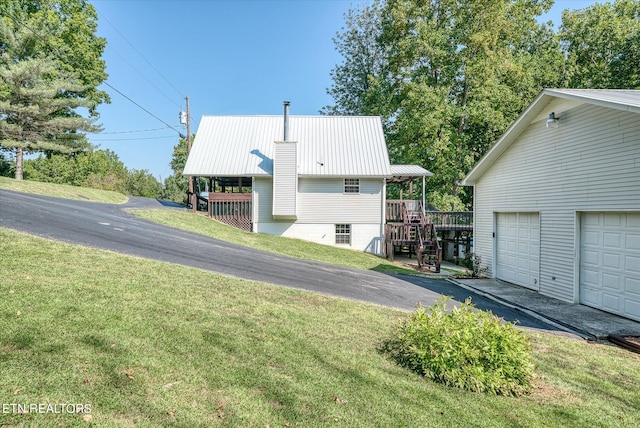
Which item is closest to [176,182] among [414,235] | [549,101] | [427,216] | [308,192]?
[308,192]

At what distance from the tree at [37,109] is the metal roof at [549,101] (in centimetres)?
2583

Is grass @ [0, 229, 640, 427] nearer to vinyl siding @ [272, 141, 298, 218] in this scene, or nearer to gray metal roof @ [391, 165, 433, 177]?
vinyl siding @ [272, 141, 298, 218]

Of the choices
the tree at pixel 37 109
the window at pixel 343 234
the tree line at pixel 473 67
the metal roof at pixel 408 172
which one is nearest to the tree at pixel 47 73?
the tree at pixel 37 109

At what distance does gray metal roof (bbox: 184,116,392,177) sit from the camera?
56.7ft

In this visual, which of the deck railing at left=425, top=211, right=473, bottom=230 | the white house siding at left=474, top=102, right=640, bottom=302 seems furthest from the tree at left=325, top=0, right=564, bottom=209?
the white house siding at left=474, top=102, right=640, bottom=302

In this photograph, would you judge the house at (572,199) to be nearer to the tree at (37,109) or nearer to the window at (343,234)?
the window at (343,234)

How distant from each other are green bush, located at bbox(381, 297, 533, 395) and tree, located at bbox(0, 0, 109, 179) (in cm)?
2690

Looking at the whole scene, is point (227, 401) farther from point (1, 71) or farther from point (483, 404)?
point (1, 71)

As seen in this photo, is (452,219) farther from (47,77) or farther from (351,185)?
(47,77)

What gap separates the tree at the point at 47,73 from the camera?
21328mm

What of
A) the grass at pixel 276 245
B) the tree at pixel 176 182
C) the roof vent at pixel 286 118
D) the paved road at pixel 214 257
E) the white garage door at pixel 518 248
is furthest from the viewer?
the tree at pixel 176 182

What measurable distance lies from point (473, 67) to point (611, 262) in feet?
57.4

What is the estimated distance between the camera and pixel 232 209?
1752 cm

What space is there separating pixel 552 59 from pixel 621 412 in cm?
2647
